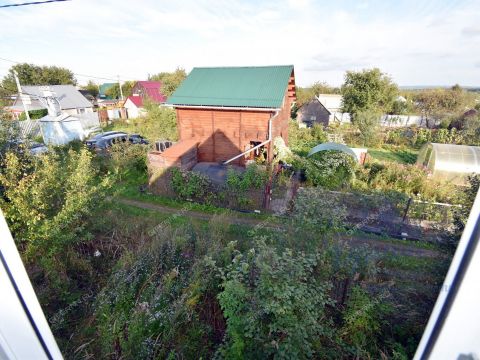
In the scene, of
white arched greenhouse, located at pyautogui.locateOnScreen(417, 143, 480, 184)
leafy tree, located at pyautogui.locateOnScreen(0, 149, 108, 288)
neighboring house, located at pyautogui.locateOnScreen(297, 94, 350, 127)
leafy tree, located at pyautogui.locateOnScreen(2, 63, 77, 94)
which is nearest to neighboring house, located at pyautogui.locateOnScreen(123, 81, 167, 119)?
leafy tree, located at pyautogui.locateOnScreen(2, 63, 77, 94)

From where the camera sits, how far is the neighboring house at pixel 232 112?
11391mm

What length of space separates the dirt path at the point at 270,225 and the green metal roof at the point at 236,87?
5740 millimetres

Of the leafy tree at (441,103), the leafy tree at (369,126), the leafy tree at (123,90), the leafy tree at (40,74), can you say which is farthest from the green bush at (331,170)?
the leafy tree at (40,74)

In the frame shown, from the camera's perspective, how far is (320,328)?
292 centimetres

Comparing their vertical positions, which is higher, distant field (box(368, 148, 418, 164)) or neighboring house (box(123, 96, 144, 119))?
neighboring house (box(123, 96, 144, 119))

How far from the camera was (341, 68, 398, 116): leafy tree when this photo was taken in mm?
24766

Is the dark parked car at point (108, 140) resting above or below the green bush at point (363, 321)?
below

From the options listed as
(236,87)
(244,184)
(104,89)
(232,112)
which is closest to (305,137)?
(236,87)

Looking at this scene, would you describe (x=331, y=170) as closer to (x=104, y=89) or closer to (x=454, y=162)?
(x=454, y=162)

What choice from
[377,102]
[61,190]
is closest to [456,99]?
[377,102]

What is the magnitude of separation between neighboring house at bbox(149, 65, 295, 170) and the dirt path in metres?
2.77

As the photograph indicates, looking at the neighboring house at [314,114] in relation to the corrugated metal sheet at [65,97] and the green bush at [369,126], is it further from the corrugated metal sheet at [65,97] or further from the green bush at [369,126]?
the corrugated metal sheet at [65,97]

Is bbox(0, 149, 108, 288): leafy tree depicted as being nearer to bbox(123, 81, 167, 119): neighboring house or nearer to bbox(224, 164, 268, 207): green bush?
bbox(224, 164, 268, 207): green bush

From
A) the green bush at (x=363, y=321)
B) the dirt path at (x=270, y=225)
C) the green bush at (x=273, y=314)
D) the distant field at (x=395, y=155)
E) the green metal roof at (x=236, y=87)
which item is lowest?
the distant field at (x=395, y=155)
